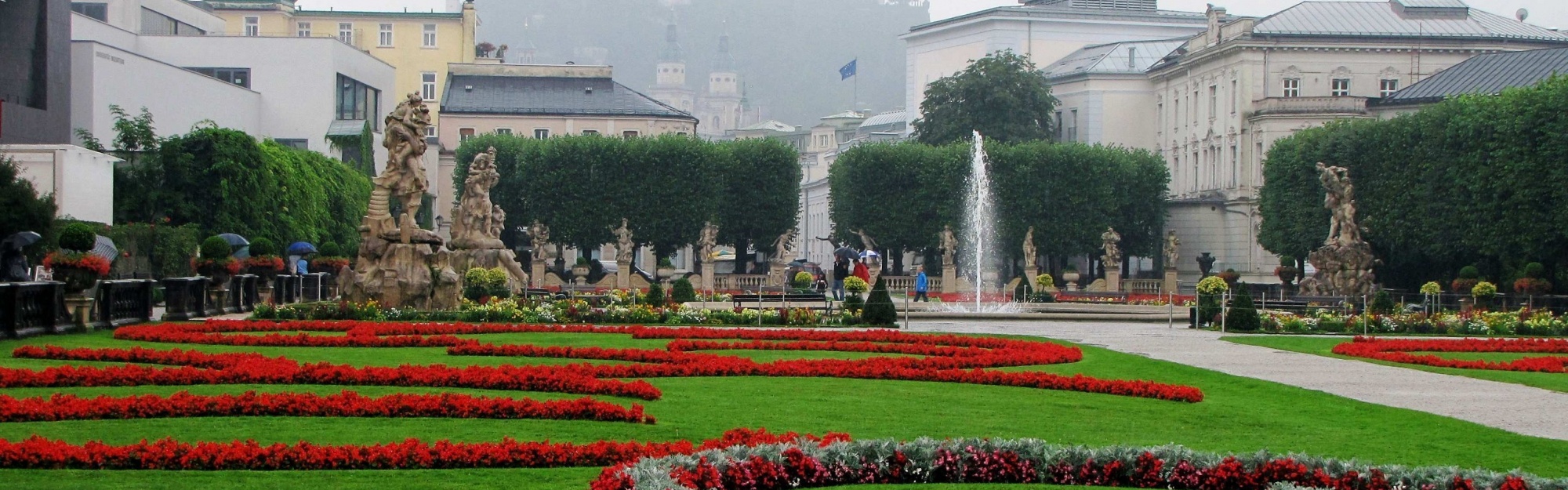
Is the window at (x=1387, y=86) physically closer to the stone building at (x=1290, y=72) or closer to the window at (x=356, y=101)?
the stone building at (x=1290, y=72)

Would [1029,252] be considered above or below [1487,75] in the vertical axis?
below

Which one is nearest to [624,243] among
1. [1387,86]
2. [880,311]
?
[1387,86]

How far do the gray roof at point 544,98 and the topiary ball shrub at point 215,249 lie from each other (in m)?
62.1

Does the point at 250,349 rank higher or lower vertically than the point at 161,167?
lower

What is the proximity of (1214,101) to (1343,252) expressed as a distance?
129 feet

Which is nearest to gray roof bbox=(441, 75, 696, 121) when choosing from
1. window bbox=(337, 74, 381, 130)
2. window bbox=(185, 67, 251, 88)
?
window bbox=(337, 74, 381, 130)

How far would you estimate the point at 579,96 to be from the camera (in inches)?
4242

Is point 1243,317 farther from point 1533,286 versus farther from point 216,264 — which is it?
point 216,264

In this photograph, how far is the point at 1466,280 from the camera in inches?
2359

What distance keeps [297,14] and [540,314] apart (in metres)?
82.0

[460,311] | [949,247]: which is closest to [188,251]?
[460,311]

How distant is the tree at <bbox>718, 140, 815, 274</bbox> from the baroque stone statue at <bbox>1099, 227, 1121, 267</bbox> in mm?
14496

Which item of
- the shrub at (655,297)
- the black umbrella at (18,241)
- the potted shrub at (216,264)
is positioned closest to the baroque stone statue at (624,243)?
the shrub at (655,297)

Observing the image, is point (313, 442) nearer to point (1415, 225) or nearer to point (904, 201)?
point (1415, 225)
